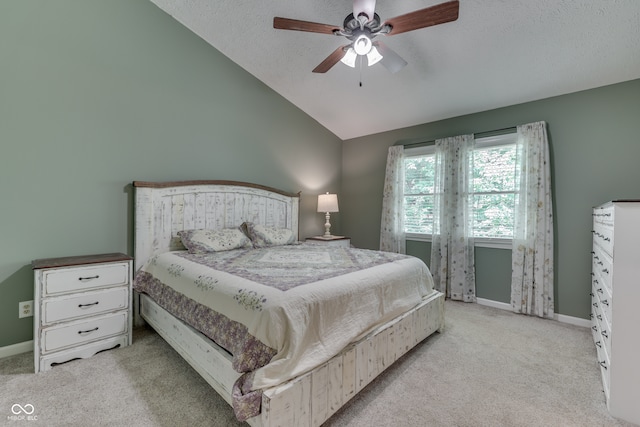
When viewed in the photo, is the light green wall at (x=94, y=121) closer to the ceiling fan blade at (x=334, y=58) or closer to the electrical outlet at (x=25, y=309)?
the electrical outlet at (x=25, y=309)

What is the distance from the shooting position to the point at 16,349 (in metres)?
2.10

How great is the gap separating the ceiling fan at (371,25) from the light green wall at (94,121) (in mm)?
1591

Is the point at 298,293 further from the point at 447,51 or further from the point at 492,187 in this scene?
the point at 492,187

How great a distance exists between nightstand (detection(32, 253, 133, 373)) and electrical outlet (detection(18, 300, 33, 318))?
0.38m

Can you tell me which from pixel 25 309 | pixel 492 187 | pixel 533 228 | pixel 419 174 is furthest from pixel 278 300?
pixel 419 174

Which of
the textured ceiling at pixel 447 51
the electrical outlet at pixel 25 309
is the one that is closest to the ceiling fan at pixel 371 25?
the textured ceiling at pixel 447 51

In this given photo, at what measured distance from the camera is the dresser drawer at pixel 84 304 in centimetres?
190

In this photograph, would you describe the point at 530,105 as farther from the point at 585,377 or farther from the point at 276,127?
the point at 276,127

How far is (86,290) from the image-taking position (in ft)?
6.69

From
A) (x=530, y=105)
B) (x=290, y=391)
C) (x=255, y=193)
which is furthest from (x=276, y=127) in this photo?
(x=290, y=391)

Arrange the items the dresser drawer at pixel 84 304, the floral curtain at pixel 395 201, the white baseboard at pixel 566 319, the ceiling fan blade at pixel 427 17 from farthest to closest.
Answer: the floral curtain at pixel 395 201 < the white baseboard at pixel 566 319 < the dresser drawer at pixel 84 304 < the ceiling fan blade at pixel 427 17

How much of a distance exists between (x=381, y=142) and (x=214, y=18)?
107 inches

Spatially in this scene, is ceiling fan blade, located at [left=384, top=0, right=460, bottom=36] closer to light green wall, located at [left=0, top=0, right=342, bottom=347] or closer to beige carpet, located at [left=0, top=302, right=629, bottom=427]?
light green wall, located at [left=0, top=0, right=342, bottom=347]

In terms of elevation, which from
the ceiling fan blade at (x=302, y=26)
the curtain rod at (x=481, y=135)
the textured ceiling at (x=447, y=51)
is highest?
the textured ceiling at (x=447, y=51)
